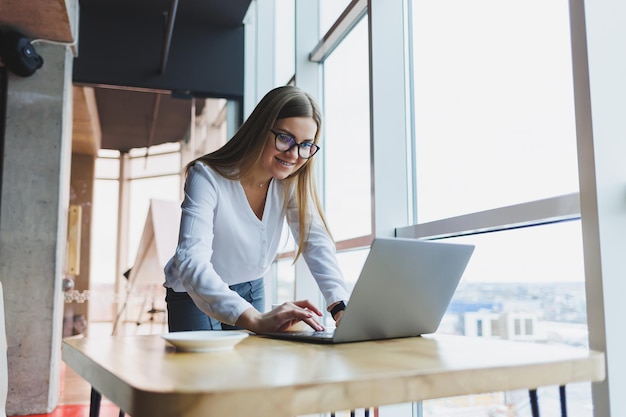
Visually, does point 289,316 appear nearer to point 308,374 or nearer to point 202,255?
point 202,255

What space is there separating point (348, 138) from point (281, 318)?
192cm

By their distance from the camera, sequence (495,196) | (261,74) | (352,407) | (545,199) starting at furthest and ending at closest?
(261,74)
(495,196)
(545,199)
(352,407)

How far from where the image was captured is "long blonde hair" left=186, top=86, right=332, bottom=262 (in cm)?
167

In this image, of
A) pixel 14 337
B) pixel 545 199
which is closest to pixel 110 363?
pixel 545 199

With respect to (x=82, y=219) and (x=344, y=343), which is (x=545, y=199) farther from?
(x=82, y=219)

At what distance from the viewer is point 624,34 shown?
1.30 metres

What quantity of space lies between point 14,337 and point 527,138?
3.37 m

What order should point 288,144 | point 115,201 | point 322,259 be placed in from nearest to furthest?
point 288,144
point 322,259
point 115,201

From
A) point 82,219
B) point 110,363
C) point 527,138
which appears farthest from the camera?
point 82,219

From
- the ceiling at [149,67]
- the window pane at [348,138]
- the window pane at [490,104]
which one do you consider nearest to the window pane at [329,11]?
the window pane at [348,138]

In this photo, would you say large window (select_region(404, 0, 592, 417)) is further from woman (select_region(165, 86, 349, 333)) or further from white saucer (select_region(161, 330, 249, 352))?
white saucer (select_region(161, 330, 249, 352))

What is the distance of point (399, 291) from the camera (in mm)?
1206

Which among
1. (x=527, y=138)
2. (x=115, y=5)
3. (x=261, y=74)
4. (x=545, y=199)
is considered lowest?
(x=545, y=199)

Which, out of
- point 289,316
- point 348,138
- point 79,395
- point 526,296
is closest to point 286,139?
point 289,316
